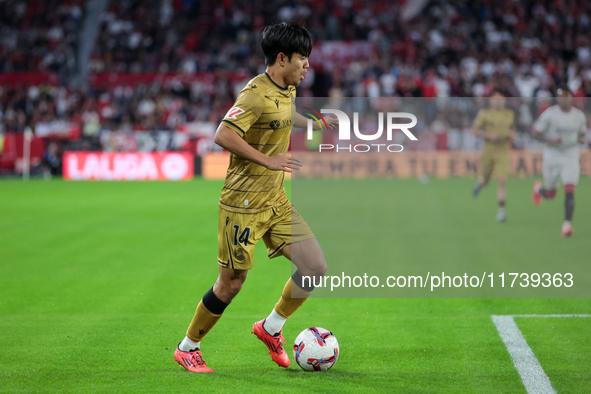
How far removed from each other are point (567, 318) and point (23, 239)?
307 inches

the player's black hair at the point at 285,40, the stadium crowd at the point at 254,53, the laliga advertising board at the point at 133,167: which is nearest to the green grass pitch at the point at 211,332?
the player's black hair at the point at 285,40

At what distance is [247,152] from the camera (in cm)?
388

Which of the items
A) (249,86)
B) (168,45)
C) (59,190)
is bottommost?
(59,190)

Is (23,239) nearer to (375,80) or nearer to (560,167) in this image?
(560,167)

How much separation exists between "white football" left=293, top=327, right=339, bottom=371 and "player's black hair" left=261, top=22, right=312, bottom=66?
186 centimetres

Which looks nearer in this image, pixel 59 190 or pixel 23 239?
pixel 23 239

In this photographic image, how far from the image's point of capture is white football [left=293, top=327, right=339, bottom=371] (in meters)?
4.29

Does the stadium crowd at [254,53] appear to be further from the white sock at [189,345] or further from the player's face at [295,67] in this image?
the player's face at [295,67]

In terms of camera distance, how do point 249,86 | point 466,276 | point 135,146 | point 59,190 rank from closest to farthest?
point 249,86
point 466,276
point 59,190
point 135,146

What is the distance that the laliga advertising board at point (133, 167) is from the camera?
2130cm

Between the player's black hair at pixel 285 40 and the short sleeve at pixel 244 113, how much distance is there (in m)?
0.32

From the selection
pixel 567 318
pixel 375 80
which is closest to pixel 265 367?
pixel 567 318

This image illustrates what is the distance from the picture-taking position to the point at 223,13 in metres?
31.0

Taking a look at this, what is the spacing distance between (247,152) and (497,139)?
28.4 ft
